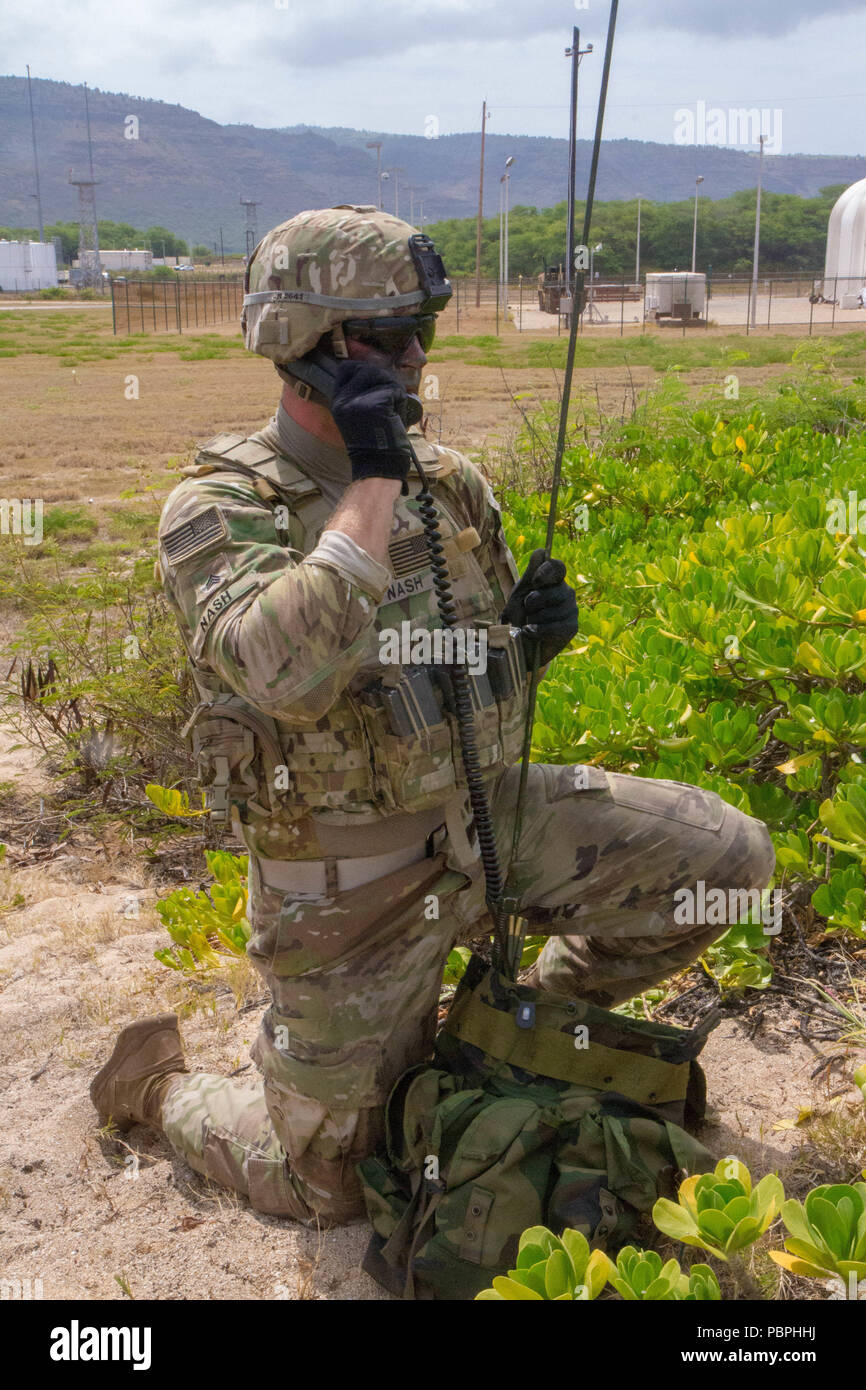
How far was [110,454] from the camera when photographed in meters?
14.5

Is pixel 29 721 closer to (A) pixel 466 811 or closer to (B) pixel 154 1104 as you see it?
(B) pixel 154 1104

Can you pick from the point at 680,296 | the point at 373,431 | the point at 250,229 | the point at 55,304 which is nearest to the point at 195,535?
the point at 373,431

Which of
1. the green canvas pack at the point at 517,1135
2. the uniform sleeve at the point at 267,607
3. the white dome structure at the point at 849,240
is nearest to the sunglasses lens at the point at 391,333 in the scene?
the uniform sleeve at the point at 267,607

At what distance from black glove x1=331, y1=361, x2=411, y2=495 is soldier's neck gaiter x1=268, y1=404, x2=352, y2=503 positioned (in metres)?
0.29

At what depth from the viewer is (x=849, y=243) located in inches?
1710

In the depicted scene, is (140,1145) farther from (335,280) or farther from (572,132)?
(572,132)

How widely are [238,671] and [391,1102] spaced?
978 mm

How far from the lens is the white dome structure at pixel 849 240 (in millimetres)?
42438

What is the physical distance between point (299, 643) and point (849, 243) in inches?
1841

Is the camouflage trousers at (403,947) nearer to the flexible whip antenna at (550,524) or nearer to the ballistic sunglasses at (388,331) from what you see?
the flexible whip antenna at (550,524)

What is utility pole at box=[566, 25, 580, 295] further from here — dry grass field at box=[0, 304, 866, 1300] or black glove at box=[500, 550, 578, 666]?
dry grass field at box=[0, 304, 866, 1300]

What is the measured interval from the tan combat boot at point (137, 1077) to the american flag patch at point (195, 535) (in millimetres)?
1248

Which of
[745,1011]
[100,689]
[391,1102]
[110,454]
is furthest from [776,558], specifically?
[110,454]

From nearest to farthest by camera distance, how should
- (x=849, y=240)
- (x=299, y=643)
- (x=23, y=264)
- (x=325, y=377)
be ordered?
(x=299, y=643)
(x=325, y=377)
(x=849, y=240)
(x=23, y=264)
